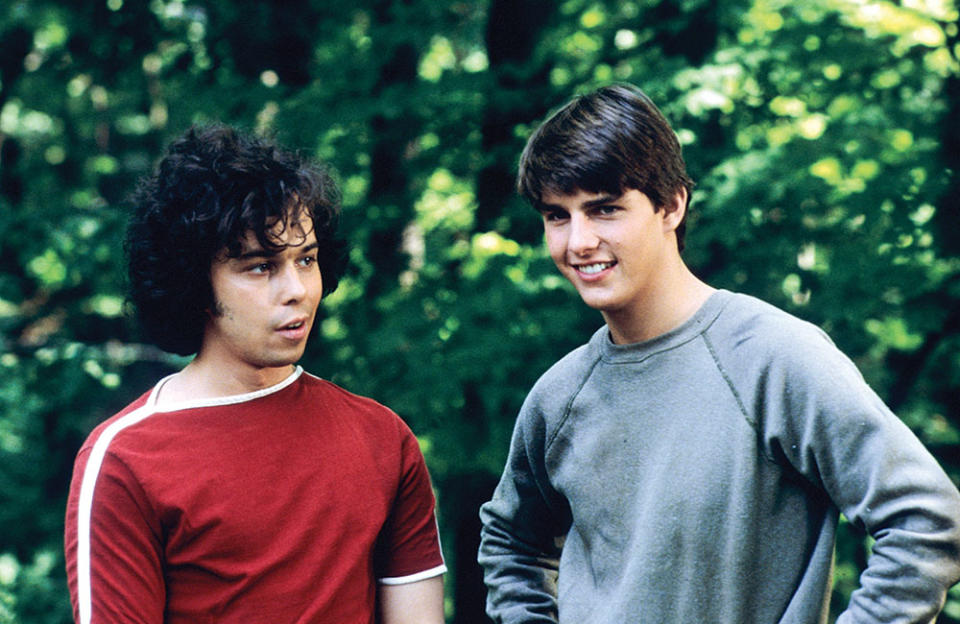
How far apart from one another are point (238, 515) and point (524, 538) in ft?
2.41

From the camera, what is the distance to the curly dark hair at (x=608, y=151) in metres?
2.06

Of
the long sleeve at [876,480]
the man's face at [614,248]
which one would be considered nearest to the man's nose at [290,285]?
the man's face at [614,248]

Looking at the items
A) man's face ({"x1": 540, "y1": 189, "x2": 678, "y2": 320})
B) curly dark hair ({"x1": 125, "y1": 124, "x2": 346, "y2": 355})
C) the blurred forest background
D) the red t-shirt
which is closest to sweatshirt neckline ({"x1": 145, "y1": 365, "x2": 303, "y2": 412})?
the red t-shirt

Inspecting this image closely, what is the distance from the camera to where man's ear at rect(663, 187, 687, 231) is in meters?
2.14

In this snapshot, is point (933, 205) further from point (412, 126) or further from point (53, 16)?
point (53, 16)

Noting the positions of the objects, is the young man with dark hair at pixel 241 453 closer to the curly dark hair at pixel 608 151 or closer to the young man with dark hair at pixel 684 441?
the young man with dark hair at pixel 684 441

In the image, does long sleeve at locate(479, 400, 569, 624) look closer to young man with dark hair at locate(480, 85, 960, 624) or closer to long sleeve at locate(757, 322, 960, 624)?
young man with dark hair at locate(480, 85, 960, 624)

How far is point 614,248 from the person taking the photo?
6.77ft

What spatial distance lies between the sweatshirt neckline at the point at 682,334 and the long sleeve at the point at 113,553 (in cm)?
105

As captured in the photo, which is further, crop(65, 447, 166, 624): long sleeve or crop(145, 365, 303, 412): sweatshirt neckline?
crop(145, 365, 303, 412): sweatshirt neckline

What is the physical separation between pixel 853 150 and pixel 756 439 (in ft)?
9.98

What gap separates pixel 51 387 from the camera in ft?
17.3

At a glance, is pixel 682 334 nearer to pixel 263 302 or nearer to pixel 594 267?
pixel 594 267

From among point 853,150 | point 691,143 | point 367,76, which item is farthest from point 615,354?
point 367,76
